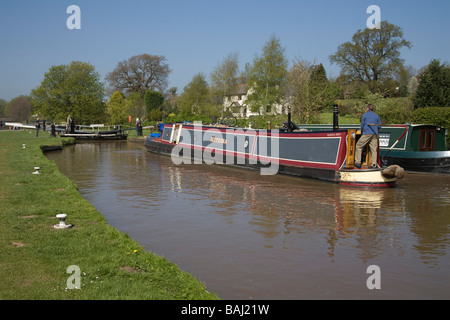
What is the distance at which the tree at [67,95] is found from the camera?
3809 cm

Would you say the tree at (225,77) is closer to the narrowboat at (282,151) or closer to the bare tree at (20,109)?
the narrowboat at (282,151)

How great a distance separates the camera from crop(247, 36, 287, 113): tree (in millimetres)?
36125

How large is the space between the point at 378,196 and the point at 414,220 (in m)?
2.13

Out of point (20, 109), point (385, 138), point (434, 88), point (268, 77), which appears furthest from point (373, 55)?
point (20, 109)

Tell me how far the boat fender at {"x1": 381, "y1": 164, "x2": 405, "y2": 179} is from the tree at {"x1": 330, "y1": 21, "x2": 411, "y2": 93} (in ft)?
110

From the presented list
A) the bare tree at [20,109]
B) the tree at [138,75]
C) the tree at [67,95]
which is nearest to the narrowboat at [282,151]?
the tree at [67,95]

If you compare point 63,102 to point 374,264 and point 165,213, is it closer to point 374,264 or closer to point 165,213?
point 165,213

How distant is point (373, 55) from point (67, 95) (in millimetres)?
29427

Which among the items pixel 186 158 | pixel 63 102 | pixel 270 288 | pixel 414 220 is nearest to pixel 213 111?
pixel 63 102

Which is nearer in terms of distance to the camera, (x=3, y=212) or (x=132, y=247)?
(x=132, y=247)

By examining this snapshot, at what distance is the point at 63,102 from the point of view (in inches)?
1506

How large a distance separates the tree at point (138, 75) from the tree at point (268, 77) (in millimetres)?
30205

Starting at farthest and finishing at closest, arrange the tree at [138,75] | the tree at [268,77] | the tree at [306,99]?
the tree at [138,75]
the tree at [268,77]
the tree at [306,99]
